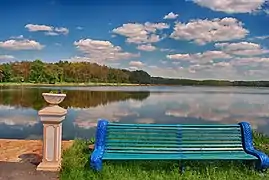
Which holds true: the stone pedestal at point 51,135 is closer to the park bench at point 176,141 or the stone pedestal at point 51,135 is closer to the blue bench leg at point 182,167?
the park bench at point 176,141

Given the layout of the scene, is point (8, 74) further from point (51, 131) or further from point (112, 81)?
point (51, 131)

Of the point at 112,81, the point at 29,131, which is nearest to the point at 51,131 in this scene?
the point at 29,131

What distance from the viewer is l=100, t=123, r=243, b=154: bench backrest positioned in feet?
16.3

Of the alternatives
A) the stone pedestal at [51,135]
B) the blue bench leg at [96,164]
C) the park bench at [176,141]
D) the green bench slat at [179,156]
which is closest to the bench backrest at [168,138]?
the park bench at [176,141]

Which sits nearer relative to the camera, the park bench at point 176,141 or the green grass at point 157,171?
the green grass at point 157,171

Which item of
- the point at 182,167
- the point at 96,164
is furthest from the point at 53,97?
the point at 182,167

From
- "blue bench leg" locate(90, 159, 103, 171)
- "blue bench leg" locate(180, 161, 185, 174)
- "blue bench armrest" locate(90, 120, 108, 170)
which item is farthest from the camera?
"blue bench leg" locate(180, 161, 185, 174)

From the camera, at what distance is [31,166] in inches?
200

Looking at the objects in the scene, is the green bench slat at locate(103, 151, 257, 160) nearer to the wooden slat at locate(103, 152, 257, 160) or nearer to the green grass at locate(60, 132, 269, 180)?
the wooden slat at locate(103, 152, 257, 160)

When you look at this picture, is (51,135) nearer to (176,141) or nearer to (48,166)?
(48,166)

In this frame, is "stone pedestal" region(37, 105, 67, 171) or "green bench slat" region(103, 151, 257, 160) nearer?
"green bench slat" region(103, 151, 257, 160)

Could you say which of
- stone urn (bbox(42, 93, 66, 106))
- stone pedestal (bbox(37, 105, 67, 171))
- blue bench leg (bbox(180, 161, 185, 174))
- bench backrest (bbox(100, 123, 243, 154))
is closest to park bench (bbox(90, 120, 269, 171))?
bench backrest (bbox(100, 123, 243, 154))

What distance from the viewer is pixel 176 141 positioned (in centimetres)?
504

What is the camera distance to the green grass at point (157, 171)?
4.57 m
